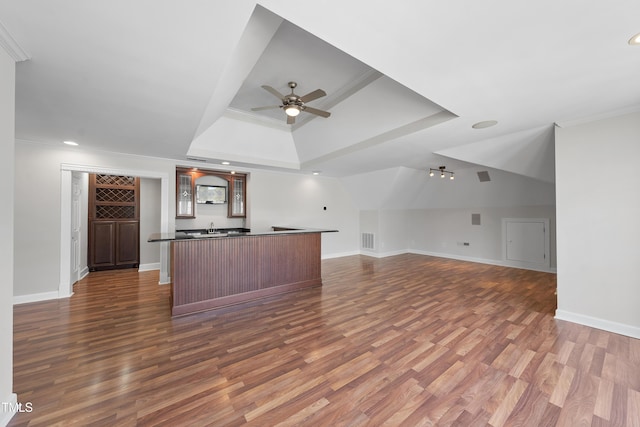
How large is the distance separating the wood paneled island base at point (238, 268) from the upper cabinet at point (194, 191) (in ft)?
7.32

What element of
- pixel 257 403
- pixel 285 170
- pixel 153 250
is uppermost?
pixel 285 170

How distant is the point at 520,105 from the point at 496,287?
10.1 feet

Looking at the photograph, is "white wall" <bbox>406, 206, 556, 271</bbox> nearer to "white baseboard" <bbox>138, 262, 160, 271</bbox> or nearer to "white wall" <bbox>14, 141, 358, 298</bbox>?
"white wall" <bbox>14, 141, 358, 298</bbox>

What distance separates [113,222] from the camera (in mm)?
5699

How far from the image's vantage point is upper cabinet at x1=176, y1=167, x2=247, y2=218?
5195 millimetres

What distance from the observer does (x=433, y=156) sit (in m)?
4.65

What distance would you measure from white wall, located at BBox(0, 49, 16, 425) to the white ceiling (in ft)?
0.84

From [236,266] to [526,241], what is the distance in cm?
619

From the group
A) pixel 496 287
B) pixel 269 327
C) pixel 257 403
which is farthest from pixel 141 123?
pixel 496 287

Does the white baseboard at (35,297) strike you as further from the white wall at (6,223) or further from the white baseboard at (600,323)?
the white baseboard at (600,323)

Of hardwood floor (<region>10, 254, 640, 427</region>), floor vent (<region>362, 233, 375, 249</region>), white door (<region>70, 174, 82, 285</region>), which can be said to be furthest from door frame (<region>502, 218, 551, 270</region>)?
white door (<region>70, 174, 82, 285</region>)

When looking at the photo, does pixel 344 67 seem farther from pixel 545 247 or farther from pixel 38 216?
pixel 545 247

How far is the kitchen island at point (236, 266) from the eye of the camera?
3262 mm

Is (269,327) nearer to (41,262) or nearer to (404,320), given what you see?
(404,320)
